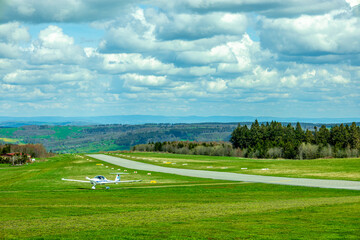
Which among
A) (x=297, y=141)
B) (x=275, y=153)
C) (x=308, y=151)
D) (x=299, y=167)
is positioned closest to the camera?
(x=299, y=167)

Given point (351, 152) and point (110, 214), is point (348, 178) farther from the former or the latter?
point (351, 152)

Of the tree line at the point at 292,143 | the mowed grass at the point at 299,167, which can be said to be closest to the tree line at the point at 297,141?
the tree line at the point at 292,143

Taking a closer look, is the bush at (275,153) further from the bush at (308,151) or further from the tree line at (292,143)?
the bush at (308,151)

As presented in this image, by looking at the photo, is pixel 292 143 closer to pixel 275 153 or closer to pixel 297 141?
pixel 297 141

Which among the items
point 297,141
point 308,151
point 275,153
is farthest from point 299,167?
point 297,141

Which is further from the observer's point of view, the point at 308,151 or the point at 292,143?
the point at 292,143

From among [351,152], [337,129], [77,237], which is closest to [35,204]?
[77,237]

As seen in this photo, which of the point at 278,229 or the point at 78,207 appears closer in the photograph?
the point at 278,229

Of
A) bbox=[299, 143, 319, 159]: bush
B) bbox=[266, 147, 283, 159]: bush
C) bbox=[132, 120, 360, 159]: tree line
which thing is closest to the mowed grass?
bbox=[299, 143, 319, 159]: bush

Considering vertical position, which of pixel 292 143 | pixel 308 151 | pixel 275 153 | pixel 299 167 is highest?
pixel 292 143
